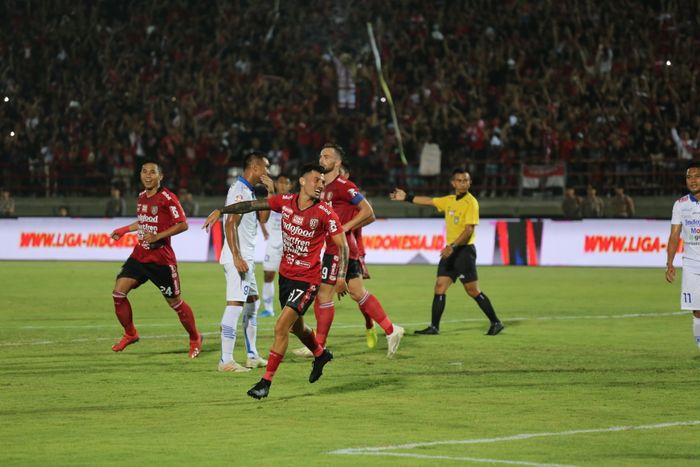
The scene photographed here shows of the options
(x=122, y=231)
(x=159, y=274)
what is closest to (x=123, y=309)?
(x=159, y=274)

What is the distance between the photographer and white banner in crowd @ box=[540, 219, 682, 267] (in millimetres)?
30188

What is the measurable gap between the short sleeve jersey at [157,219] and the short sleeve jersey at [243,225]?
843 millimetres

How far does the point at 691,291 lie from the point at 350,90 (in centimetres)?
2675

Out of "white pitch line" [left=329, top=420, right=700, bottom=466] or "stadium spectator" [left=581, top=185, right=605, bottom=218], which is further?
"stadium spectator" [left=581, top=185, right=605, bottom=218]

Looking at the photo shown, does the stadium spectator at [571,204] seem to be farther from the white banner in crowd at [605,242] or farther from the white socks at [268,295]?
the white socks at [268,295]

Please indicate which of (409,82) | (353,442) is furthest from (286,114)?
(353,442)

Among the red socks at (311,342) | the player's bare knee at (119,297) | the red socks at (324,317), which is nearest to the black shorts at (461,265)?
the red socks at (324,317)

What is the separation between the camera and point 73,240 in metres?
34.0

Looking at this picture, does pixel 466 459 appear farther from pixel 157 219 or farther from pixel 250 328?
pixel 157 219

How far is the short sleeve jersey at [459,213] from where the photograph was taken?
16.6m

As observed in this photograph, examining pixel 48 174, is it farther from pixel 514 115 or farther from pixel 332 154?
pixel 332 154

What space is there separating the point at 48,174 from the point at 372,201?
11.4m

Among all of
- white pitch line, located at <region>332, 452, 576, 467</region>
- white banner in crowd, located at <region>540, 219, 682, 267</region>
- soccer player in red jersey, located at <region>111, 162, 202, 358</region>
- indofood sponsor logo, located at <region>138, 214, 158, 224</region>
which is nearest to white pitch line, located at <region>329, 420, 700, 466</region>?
white pitch line, located at <region>332, 452, 576, 467</region>

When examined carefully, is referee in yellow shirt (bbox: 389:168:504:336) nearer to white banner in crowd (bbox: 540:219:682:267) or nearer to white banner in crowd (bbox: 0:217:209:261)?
white banner in crowd (bbox: 540:219:682:267)
